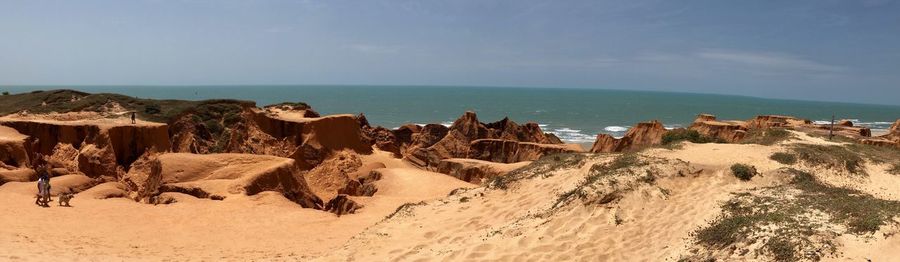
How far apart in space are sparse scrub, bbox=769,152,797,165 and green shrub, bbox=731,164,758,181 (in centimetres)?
241

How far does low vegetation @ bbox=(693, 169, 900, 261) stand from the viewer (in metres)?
7.98

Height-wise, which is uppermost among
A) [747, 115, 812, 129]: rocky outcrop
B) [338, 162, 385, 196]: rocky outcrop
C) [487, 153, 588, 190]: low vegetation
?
[747, 115, 812, 129]: rocky outcrop

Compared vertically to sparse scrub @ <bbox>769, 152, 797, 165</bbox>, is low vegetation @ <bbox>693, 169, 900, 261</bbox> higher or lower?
lower

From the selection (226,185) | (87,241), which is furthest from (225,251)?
(226,185)

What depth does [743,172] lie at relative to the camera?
12.7 m

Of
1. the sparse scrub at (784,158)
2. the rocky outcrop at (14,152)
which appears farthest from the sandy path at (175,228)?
the sparse scrub at (784,158)

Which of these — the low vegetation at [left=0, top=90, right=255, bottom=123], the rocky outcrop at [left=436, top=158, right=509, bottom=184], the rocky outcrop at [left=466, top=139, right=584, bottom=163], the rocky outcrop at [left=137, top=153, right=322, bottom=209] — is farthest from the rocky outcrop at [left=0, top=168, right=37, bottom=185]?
the rocky outcrop at [left=466, top=139, right=584, bottom=163]

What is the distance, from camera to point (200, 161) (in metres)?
20.3

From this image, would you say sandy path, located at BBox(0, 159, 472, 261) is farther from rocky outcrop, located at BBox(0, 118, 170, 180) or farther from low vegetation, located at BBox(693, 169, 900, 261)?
low vegetation, located at BBox(693, 169, 900, 261)

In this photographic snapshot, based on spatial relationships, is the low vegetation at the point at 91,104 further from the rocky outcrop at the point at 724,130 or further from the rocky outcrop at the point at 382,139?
the rocky outcrop at the point at 724,130

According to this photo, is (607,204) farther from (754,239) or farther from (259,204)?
(259,204)

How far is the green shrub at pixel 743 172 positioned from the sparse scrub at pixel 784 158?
94.8 inches

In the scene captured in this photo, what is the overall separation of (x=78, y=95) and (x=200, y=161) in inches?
1393

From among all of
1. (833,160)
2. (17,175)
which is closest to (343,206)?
(17,175)
